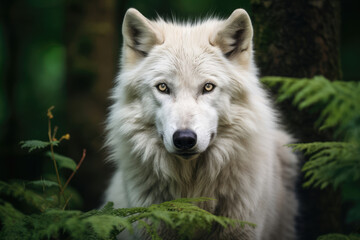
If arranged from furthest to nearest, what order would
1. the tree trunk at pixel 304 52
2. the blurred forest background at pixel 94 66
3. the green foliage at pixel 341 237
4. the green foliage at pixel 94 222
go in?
the blurred forest background at pixel 94 66 → the tree trunk at pixel 304 52 → the green foliage at pixel 341 237 → the green foliage at pixel 94 222

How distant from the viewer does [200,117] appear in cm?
325

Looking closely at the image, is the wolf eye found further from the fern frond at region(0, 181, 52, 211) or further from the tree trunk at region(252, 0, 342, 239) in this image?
the tree trunk at region(252, 0, 342, 239)

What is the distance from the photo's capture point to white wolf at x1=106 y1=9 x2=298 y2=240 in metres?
3.48

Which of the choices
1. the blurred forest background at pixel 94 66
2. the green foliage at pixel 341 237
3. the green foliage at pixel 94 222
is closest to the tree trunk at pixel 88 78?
the blurred forest background at pixel 94 66

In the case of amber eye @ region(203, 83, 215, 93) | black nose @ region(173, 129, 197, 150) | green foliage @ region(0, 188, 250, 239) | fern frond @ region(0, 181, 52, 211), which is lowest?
fern frond @ region(0, 181, 52, 211)

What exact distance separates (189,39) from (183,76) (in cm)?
51

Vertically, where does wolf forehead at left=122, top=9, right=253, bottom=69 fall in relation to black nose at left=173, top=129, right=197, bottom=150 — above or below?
above

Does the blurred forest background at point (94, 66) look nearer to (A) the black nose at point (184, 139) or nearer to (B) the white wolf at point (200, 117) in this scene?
(B) the white wolf at point (200, 117)

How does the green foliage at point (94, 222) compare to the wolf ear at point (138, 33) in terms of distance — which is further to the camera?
the wolf ear at point (138, 33)

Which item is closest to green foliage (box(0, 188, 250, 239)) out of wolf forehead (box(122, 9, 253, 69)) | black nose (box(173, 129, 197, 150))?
black nose (box(173, 129, 197, 150))

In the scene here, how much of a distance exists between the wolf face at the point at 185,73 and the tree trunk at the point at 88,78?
13.0 feet

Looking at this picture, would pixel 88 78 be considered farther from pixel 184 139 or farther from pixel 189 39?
pixel 184 139

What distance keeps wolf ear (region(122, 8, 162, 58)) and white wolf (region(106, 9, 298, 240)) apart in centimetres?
1

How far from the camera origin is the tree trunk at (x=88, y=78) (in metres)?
7.66
